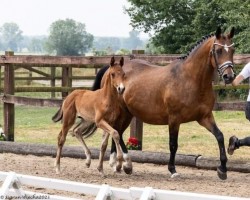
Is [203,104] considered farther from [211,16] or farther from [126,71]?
[211,16]

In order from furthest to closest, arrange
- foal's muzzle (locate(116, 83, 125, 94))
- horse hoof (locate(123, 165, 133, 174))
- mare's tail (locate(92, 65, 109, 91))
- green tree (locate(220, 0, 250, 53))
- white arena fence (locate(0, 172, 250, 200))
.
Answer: green tree (locate(220, 0, 250, 53)) < mare's tail (locate(92, 65, 109, 91)) < horse hoof (locate(123, 165, 133, 174)) < foal's muzzle (locate(116, 83, 125, 94)) < white arena fence (locate(0, 172, 250, 200))

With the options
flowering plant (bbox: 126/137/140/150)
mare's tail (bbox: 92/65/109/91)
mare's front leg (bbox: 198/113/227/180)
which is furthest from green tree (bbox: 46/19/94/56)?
mare's front leg (bbox: 198/113/227/180)

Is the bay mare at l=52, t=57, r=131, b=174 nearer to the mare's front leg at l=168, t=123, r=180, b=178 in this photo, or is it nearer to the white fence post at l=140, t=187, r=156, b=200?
the mare's front leg at l=168, t=123, r=180, b=178

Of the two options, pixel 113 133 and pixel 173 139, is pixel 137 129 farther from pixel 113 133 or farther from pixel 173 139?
pixel 113 133

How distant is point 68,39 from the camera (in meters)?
110

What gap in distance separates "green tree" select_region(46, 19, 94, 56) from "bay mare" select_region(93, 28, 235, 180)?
290ft

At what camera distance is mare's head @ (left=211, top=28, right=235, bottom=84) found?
824 centimetres

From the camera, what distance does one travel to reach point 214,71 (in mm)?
8797

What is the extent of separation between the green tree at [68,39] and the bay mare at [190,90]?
88.3 meters

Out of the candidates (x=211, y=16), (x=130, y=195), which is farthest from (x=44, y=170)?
(x=211, y=16)

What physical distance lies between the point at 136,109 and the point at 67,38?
102 metres

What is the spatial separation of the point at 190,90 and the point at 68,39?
102 meters

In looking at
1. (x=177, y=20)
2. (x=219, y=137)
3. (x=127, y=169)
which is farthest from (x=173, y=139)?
(x=177, y=20)

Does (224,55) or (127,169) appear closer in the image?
(224,55)
